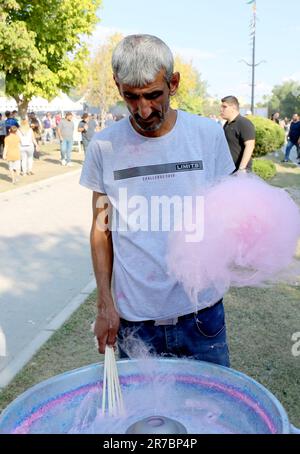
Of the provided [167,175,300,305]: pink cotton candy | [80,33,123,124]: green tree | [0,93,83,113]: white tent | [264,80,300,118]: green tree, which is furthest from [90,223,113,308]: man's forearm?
[264,80,300,118]: green tree

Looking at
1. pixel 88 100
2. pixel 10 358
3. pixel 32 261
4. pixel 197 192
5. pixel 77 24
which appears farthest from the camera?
pixel 88 100

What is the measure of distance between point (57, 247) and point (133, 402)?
5.54m

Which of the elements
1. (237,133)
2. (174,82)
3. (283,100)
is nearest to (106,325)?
(174,82)

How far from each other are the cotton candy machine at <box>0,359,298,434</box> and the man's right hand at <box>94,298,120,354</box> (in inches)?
7.9

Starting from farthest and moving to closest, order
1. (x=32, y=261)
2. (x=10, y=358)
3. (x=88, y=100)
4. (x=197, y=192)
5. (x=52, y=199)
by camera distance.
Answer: (x=88, y=100) < (x=52, y=199) < (x=32, y=261) < (x=10, y=358) < (x=197, y=192)

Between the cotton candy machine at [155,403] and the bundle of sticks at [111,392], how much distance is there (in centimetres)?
2

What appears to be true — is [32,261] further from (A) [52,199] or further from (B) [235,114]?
(A) [52,199]

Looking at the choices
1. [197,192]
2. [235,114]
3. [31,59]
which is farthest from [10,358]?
[31,59]

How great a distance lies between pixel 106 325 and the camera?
1.76 meters

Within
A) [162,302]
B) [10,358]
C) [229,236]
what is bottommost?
[10,358]

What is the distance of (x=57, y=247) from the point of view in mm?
6883

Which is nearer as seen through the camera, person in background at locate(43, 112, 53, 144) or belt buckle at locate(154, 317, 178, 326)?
belt buckle at locate(154, 317, 178, 326)

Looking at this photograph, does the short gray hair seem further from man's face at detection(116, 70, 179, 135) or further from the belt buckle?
the belt buckle

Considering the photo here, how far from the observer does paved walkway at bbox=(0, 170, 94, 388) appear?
4.15 m
